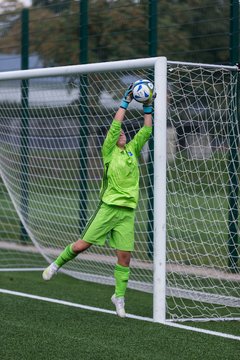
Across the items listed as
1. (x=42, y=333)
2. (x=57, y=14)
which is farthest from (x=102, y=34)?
(x=42, y=333)

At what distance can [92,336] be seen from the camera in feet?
23.6

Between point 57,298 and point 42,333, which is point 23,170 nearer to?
point 57,298

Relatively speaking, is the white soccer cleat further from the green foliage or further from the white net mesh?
the green foliage

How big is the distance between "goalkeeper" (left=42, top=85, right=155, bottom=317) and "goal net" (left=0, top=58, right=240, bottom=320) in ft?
1.06

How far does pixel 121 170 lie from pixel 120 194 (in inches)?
8.3

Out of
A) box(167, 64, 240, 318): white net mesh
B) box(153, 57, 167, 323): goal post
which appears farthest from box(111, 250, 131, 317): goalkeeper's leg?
box(167, 64, 240, 318): white net mesh

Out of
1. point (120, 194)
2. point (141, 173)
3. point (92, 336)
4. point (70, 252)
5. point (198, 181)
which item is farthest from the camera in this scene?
point (141, 173)

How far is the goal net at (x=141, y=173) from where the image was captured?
353 inches

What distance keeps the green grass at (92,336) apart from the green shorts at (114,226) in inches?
25.9

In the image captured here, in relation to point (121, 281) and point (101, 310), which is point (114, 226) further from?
point (101, 310)

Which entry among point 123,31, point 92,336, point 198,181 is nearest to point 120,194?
point 198,181

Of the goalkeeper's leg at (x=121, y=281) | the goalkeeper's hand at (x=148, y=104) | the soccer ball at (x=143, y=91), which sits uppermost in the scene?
the soccer ball at (x=143, y=91)

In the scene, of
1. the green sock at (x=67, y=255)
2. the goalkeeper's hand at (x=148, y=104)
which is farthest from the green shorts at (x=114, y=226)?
the goalkeeper's hand at (x=148, y=104)

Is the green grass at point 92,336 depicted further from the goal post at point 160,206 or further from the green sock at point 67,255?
the green sock at point 67,255
